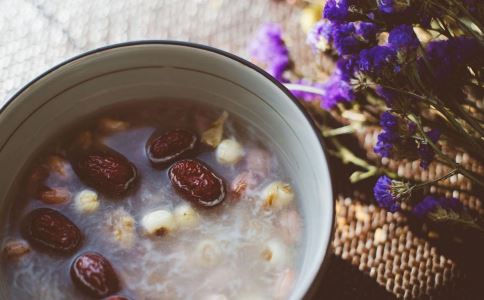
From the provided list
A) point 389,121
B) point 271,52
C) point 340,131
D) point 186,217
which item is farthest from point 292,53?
point 186,217

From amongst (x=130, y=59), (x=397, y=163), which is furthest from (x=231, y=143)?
(x=397, y=163)

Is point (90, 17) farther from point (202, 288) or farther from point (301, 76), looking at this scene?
point (202, 288)

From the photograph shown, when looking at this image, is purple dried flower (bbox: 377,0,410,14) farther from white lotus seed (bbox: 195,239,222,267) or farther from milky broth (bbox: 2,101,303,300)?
white lotus seed (bbox: 195,239,222,267)

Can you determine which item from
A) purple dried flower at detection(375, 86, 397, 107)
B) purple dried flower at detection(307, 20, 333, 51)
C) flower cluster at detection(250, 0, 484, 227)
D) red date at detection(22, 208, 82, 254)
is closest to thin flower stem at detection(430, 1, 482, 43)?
flower cluster at detection(250, 0, 484, 227)

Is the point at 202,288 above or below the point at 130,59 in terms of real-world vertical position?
below

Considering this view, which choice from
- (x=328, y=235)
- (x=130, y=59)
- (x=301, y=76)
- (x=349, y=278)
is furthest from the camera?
(x=301, y=76)

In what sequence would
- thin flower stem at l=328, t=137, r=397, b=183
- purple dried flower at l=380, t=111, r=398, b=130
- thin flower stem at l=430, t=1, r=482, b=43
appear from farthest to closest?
1. thin flower stem at l=328, t=137, r=397, b=183
2. purple dried flower at l=380, t=111, r=398, b=130
3. thin flower stem at l=430, t=1, r=482, b=43

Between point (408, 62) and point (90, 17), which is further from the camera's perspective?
point (90, 17)
